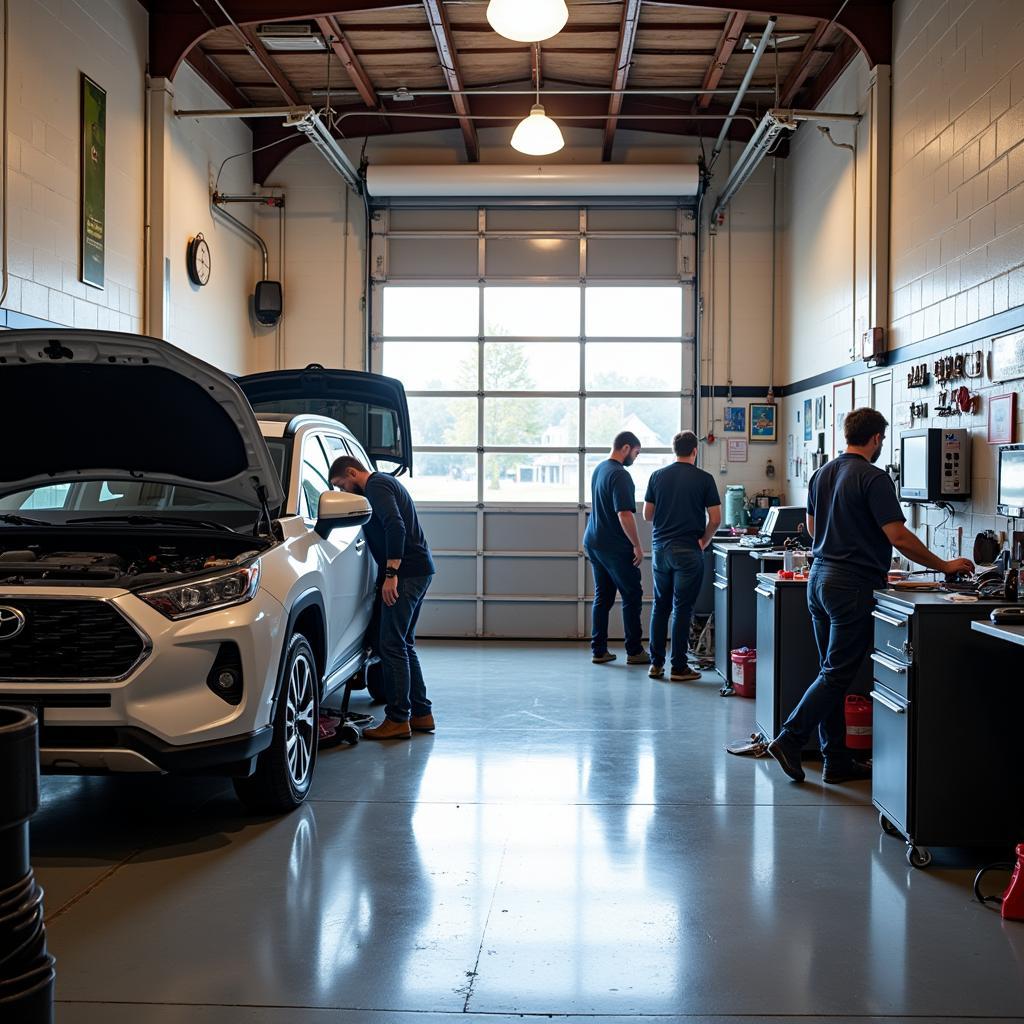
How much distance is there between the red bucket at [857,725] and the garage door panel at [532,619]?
5443 millimetres

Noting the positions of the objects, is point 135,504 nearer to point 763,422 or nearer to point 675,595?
point 675,595

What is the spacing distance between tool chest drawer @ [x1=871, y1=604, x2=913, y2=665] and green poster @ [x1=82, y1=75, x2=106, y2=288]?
18.1 feet

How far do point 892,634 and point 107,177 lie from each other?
20.3ft

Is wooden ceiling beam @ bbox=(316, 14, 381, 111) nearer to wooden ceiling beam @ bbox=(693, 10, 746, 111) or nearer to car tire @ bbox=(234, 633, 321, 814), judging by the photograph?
wooden ceiling beam @ bbox=(693, 10, 746, 111)

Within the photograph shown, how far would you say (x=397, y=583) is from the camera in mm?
6160

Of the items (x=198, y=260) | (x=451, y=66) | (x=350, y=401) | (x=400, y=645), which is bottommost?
(x=400, y=645)

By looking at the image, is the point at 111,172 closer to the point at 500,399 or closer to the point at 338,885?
the point at 500,399

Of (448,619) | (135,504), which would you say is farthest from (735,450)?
(135,504)

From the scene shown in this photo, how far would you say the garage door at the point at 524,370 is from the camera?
11078 millimetres

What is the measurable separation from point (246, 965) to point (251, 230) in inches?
355

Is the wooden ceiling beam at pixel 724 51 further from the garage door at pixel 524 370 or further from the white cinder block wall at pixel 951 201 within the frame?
the garage door at pixel 524 370

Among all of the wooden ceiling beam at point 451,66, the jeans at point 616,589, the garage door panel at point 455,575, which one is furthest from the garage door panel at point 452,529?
the wooden ceiling beam at point 451,66

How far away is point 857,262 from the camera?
831cm

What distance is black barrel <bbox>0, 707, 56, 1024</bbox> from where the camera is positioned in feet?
5.88
